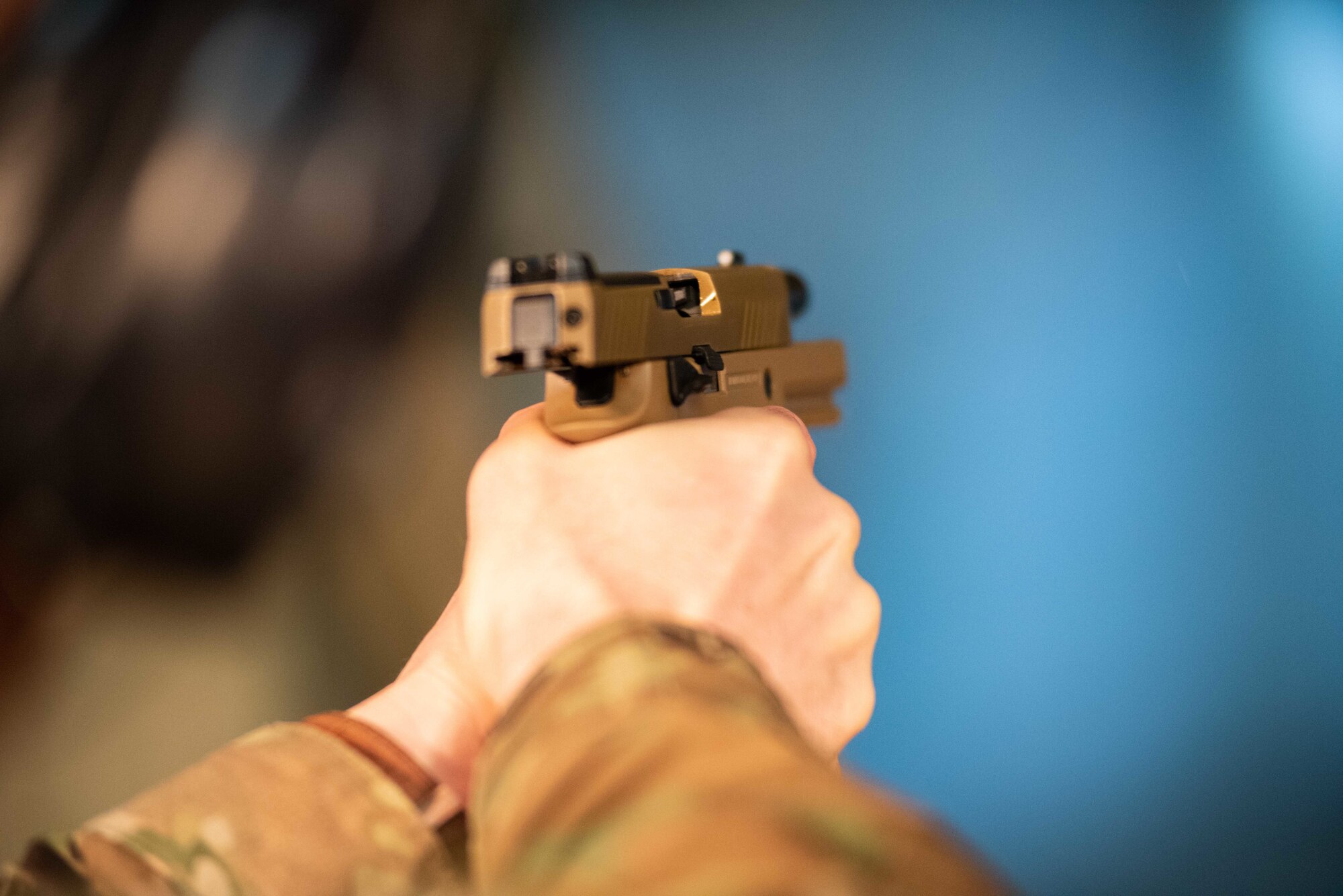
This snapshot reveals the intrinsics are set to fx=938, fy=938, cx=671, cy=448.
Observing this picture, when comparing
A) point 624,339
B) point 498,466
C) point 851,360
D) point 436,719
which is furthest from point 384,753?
point 851,360

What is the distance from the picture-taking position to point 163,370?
1.17 metres

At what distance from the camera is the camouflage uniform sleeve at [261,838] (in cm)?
56

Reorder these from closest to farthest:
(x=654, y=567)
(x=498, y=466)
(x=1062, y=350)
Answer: (x=654, y=567), (x=498, y=466), (x=1062, y=350)

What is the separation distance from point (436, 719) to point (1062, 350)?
36.0 inches

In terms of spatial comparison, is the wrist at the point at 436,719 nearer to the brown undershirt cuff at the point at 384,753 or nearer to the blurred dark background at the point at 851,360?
the brown undershirt cuff at the point at 384,753

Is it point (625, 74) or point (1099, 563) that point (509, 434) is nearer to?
point (625, 74)

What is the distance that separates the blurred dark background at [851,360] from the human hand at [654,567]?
58 centimetres

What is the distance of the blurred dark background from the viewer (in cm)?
115

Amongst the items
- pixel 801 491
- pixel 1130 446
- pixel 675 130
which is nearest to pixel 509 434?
pixel 801 491

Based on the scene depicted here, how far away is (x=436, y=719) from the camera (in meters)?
0.72

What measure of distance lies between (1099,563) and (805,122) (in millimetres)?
702

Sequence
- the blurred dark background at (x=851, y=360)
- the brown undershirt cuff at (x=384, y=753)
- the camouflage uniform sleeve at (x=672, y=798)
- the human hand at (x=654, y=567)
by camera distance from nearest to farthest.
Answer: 1. the camouflage uniform sleeve at (x=672, y=798)
2. the human hand at (x=654, y=567)
3. the brown undershirt cuff at (x=384, y=753)
4. the blurred dark background at (x=851, y=360)

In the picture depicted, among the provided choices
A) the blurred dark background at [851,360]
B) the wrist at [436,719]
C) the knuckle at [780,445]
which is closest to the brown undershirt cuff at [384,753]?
the wrist at [436,719]

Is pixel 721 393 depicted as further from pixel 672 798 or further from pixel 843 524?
pixel 672 798
